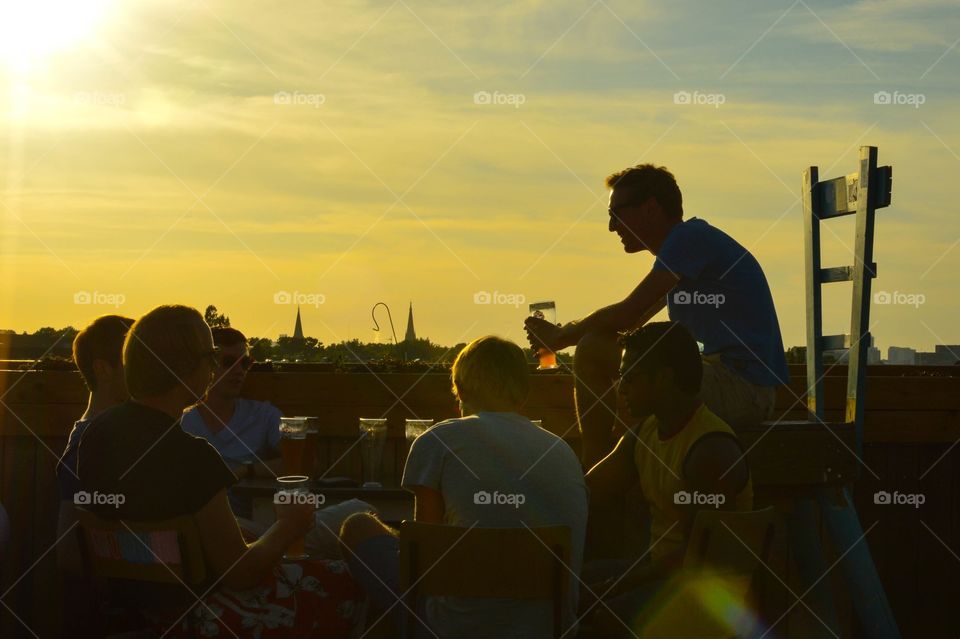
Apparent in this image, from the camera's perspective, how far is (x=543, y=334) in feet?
13.2

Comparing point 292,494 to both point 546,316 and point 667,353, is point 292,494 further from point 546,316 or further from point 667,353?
point 546,316

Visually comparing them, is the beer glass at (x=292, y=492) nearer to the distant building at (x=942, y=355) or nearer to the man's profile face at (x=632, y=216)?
the man's profile face at (x=632, y=216)

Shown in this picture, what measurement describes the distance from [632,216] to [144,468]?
2111 millimetres

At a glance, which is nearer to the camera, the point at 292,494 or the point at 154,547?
the point at 154,547

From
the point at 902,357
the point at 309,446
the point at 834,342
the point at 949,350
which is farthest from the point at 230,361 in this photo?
the point at 902,357

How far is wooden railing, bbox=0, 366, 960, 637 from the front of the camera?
4785mm

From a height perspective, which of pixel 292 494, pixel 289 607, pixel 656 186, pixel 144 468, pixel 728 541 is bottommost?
pixel 289 607

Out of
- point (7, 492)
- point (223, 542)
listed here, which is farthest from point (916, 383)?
point (7, 492)

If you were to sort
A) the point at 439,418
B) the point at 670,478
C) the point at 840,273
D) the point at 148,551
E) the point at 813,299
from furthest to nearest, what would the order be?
the point at 439,418
the point at 813,299
the point at 840,273
the point at 670,478
the point at 148,551

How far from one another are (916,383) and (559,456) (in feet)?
9.40

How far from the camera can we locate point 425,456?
2848 millimetres

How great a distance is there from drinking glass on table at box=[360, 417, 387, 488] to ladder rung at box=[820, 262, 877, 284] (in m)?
1.89

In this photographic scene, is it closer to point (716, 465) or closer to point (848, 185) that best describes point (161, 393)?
point (716, 465)

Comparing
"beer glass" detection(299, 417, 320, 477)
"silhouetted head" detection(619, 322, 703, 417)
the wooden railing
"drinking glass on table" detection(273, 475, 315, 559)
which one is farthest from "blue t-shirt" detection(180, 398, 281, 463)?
"silhouetted head" detection(619, 322, 703, 417)
